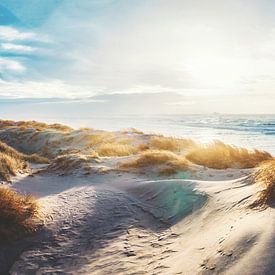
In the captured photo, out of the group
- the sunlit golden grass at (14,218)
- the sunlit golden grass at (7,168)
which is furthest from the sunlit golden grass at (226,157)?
the sunlit golden grass at (14,218)

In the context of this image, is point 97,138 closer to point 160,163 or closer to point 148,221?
point 160,163

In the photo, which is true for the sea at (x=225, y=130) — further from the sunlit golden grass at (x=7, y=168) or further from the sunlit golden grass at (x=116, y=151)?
the sunlit golden grass at (x=7, y=168)

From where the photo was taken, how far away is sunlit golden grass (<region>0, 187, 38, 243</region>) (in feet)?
22.6

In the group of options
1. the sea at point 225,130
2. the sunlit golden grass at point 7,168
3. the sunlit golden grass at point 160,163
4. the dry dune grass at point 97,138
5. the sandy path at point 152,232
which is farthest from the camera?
the sea at point 225,130

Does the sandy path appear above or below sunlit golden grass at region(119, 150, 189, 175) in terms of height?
below

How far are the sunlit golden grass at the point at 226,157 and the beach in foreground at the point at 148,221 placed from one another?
0.05 meters

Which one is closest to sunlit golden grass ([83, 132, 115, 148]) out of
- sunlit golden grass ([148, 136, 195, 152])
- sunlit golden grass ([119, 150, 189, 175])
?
sunlit golden grass ([148, 136, 195, 152])

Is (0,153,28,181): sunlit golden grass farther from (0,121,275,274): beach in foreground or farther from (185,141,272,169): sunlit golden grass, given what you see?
(185,141,272,169): sunlit golden grass

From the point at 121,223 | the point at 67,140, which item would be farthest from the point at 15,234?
the point at 67,140

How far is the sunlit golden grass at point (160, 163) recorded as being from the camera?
12883 millimetres

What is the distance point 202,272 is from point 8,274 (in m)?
3.28

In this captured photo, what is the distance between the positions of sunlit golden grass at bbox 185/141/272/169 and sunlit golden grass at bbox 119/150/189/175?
1129 mm

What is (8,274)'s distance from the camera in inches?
229

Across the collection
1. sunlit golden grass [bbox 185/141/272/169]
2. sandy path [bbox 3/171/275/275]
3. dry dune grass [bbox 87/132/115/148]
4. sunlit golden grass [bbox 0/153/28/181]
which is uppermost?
dry dune grass [bbox 87/132/115/148]
